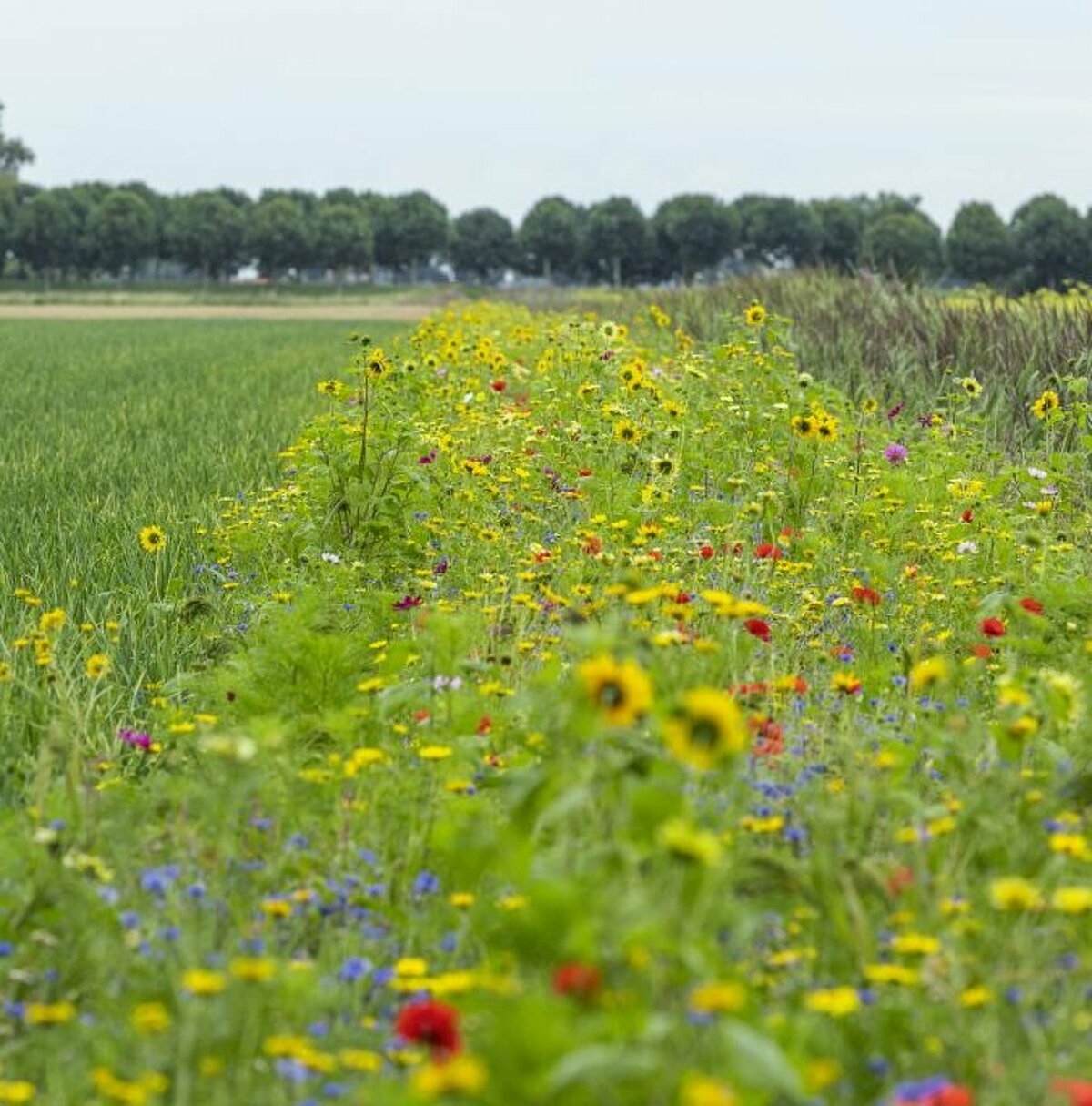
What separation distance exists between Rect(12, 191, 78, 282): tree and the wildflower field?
298 ft

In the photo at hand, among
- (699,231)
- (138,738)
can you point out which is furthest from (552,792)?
(699,231)

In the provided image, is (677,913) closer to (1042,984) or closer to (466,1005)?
(466,1005)

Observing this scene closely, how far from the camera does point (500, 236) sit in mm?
116500

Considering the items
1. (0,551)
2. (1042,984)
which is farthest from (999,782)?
(0,551)

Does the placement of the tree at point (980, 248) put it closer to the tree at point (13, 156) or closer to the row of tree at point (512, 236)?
the row of tree at point (512, 236)

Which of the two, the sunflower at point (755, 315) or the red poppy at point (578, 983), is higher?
the sunflower at point (755, 315)

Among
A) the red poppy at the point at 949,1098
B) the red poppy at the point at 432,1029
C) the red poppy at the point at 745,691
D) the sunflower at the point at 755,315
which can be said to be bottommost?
the red poppy at the point at 949,1098

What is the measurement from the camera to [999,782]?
9.54 feet

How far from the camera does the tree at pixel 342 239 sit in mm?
100500

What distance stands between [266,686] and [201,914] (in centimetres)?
135

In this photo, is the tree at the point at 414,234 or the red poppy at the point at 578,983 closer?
the red poppy at the point at 578,983

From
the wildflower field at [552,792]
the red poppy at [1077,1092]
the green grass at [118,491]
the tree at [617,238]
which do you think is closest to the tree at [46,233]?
the tree at [617,238]

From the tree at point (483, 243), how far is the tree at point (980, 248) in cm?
4074

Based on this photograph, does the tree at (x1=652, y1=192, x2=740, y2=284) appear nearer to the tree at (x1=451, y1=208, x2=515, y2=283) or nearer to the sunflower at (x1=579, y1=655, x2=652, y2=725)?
the tree at (x1=451, y1=208, x2=515, y2=283)
